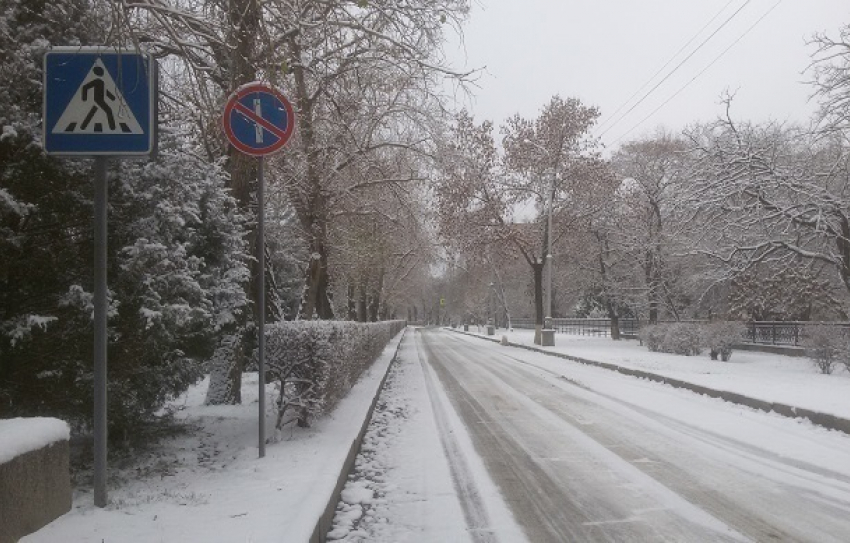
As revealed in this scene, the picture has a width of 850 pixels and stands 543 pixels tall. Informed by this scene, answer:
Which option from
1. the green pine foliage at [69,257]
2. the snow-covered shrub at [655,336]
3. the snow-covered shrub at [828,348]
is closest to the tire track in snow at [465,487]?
the green pine foliage at [69,257]

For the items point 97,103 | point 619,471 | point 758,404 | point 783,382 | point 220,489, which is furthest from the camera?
point 783,382

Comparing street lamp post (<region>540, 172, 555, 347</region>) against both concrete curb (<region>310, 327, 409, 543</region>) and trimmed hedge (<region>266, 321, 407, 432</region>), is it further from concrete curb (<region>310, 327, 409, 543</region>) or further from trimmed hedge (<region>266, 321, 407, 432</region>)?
trimmed hedge (<region>266, 321, 407, 432</region>)

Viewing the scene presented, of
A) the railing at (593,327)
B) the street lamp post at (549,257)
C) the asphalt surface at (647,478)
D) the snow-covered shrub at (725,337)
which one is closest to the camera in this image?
the asphalt surface at (647,478)

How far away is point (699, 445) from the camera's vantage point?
7.89 metres

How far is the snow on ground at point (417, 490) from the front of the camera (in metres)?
4.77

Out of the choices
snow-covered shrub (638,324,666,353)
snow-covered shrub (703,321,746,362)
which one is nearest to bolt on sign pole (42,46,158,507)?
snow-covered shrub (703,321,746,362)

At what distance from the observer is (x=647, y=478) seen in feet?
20.7

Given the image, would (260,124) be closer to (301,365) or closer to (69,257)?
(69,257)

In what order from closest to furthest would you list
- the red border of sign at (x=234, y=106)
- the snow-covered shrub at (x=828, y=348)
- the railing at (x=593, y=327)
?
the red border of sign at (x=234, y=106) → the snow-covered shrub at (x=828, y=348) → the railing at (x=593, y=327)

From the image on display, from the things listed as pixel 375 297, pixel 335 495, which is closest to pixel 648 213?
pixel 375 297

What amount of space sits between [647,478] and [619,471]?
0.34m

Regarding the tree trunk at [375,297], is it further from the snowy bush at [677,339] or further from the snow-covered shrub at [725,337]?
the snow-covered shrub at [725,337]

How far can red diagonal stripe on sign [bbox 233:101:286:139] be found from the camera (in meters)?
6.29

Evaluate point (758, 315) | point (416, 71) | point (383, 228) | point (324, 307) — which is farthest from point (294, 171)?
point (758, 315)
